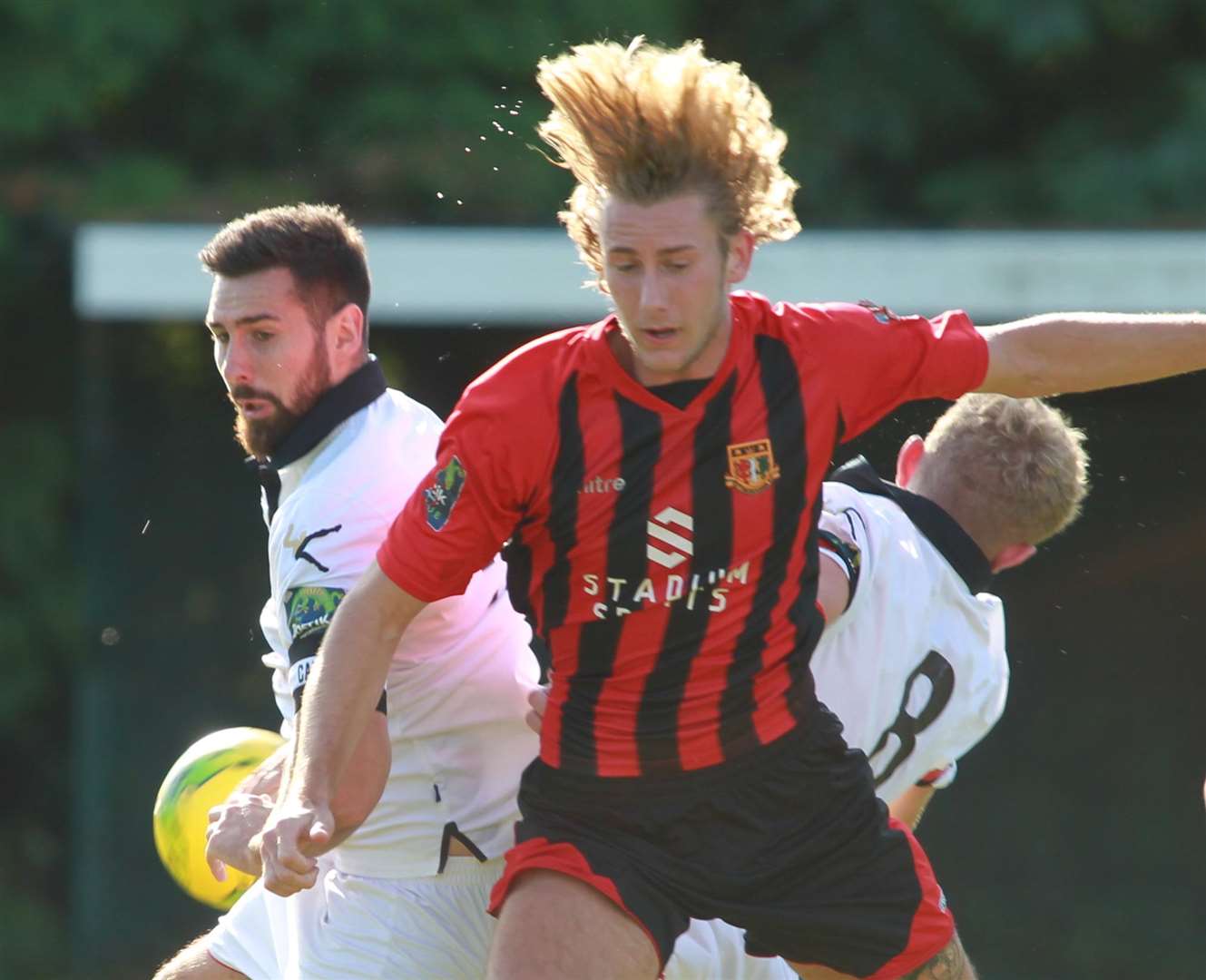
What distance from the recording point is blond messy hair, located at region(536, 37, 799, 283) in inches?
127

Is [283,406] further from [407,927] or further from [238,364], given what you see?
[407,927]

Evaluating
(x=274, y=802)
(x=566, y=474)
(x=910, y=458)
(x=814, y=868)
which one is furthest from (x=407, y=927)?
(x=910, y=458)

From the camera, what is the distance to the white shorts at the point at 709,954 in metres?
3.74

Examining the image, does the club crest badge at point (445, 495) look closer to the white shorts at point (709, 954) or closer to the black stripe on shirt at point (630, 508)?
the black stripe on shirt at point (630, 508)

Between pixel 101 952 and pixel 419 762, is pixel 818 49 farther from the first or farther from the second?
pixel 419 762

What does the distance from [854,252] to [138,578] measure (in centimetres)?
368

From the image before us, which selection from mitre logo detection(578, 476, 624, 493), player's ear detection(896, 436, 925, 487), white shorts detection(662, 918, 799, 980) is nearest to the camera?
mitre logo detection(578, 476, 624, 493)

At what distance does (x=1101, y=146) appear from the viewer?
32.9ft

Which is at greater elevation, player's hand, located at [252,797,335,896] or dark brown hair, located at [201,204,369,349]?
dark brown hair, located at [201,204,369,349]

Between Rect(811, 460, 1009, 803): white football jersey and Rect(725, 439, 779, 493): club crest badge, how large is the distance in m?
0.53

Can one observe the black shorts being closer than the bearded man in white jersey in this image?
Yes

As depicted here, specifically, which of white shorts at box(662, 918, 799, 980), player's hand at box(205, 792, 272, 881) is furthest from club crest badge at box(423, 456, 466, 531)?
white shorts at box(662, 918, 799, 980)

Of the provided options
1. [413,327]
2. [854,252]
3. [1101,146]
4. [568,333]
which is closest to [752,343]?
[568,333]

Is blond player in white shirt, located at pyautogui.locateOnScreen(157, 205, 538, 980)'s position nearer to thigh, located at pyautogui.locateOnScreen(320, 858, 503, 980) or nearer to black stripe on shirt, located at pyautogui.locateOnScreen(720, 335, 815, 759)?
thigh, located at pyautogui.locateOnScreen(320, 858, 503, 980)
